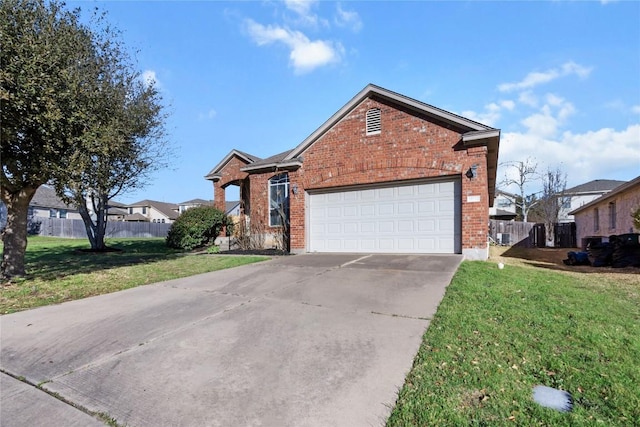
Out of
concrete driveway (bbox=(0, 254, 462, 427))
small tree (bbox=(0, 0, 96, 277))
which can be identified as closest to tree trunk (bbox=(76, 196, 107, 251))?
small tree (bbox=(0, 0, 96, 277))

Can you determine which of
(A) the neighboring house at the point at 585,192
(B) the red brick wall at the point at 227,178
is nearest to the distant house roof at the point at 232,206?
(B) the red brick wall at the point at 227,178

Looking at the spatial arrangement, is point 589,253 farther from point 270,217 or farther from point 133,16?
point 133,16

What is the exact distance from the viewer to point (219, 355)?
320 centimetres

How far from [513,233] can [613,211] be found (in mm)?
8246

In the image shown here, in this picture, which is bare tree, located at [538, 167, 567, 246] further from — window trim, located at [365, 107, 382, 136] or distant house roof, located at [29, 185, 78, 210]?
distant house roof, located at [29, 185, 78, 210]

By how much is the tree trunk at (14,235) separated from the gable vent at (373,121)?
895 centimetres

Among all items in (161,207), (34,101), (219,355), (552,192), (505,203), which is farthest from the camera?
(161,207)

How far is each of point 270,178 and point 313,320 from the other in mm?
9660

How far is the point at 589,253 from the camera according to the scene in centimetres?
1081

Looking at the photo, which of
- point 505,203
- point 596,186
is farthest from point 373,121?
point 505,203

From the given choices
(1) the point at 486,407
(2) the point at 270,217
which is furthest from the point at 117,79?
(1) the point at 486,407

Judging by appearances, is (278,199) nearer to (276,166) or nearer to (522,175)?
(276,166)

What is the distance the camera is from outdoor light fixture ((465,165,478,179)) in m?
8.77

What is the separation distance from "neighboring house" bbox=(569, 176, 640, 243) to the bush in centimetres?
1546
